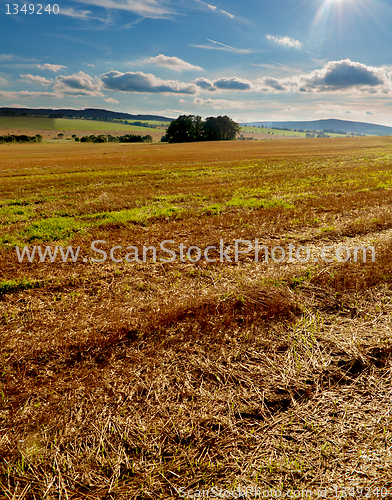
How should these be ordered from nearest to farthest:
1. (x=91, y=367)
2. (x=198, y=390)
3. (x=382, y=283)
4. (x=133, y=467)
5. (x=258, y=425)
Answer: (x=133, y=467)
(x=258, y=425)
(x=198, y=390)
(x=91, y=367)
(x=382, y=283)

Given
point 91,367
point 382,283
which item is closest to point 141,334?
point 91,367

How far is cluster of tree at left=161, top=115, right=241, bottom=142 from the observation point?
117m

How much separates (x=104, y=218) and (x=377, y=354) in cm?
1147

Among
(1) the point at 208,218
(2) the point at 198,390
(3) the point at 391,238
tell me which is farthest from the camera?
(1) the point at 208,218

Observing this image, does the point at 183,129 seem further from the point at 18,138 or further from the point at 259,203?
the point at 259,203

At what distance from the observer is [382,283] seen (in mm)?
6320

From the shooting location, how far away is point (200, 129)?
124m

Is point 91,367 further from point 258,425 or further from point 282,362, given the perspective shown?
point 282,362

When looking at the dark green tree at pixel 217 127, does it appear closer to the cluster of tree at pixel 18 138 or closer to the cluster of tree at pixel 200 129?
the cluster of tree at pixel 200 129

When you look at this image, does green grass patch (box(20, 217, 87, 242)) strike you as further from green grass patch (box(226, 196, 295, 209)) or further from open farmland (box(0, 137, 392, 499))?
green grass patch (box(226, 196, 295, 209))

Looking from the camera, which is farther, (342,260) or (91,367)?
(342,260)

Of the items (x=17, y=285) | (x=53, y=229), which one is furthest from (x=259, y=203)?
(x=17, y=285)

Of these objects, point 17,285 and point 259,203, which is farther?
point 259,203

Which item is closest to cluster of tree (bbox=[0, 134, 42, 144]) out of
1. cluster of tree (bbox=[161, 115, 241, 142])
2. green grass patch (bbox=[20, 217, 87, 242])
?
cluster of tree (bbox=[161, 115, 241, 142])
